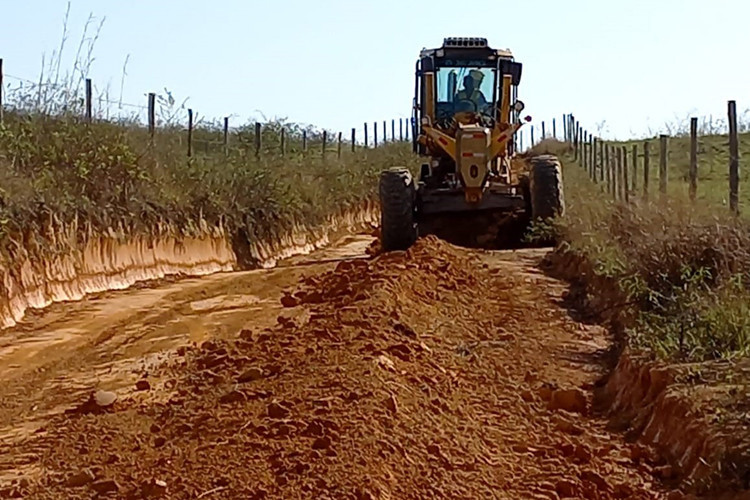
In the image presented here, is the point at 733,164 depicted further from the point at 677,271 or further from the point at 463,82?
the point at 463,82

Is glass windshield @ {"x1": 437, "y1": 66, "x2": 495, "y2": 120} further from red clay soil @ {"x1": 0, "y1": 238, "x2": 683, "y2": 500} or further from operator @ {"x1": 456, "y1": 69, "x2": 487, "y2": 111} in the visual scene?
red clay soil @ {"x1": 0, "y1": 238, "x2": 683, "y2": 500}

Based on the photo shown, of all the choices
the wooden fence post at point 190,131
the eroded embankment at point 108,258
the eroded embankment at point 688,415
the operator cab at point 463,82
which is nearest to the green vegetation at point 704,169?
the operator cab at point 463,82

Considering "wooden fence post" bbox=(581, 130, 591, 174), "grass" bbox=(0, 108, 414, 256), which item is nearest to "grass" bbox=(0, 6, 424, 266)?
"grass" bbox=(0, 108, 414, 256)

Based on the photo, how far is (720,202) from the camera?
13805 mm

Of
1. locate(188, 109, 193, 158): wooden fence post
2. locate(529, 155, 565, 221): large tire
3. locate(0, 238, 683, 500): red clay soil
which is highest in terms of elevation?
locate(188, 109, 193, 158): wooden fence post

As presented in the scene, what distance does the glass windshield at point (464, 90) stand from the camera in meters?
18.9

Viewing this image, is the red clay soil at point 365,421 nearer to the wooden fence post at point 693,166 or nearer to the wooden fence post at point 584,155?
the wooden fence post at point 693,166

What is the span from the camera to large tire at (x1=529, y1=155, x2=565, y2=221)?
17.9 metres

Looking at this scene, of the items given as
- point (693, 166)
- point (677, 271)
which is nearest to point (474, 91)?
point (693, 166)

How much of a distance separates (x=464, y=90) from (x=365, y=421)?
12.8m

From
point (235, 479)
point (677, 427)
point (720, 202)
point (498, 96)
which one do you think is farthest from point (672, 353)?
point (498, 96)

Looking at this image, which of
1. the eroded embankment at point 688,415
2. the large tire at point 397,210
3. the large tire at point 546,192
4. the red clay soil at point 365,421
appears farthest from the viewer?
the large tire at point 546,192

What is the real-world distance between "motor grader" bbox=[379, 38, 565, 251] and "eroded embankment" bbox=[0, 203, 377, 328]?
3738mm

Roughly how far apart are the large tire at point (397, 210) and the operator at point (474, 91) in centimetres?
202
